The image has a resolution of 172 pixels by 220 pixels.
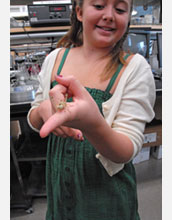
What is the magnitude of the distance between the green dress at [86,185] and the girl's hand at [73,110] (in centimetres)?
22

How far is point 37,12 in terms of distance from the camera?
4.23 ft

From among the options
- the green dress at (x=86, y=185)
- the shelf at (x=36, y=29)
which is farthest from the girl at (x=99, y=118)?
the shelf at (x=36, y=29)

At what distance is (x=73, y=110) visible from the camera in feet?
0.98

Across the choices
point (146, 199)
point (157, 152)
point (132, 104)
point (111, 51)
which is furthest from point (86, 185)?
point (157, 152)

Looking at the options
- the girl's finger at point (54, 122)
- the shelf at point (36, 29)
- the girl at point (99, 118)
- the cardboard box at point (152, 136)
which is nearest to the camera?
the girl's finger at point (54, 122)

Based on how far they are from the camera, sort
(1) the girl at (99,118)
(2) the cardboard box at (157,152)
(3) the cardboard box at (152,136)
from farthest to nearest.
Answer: (2) the cardboard box at (157,152) → (3) the cardboard box at (152,136) → (1) the girl at (99,118)

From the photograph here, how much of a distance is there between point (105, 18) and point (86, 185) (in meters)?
0.51

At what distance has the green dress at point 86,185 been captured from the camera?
0.55 m

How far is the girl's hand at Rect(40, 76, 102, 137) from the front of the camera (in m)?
0.29

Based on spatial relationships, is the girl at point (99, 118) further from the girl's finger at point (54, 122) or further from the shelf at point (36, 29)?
the shelf at point (36, 29)

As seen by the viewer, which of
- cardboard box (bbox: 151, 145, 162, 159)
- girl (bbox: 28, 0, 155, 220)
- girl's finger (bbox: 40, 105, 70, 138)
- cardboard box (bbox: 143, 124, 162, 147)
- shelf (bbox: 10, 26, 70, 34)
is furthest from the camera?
cardboard box (bbox: 151, 145, 162, 159)

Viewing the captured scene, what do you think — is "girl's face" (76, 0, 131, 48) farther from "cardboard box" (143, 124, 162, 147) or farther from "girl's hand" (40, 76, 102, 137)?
"cardboard box" (143, 124, 162, 147)

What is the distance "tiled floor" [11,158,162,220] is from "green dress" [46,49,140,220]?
90 cm

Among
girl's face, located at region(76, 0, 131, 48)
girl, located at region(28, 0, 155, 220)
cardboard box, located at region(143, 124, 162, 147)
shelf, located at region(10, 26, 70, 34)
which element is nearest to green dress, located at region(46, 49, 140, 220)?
girl, located at region(28, 0, 155, 220)
